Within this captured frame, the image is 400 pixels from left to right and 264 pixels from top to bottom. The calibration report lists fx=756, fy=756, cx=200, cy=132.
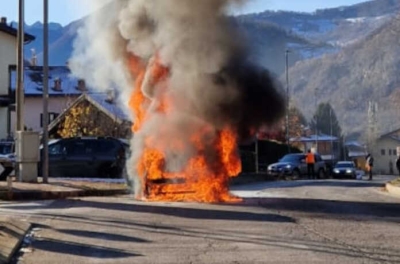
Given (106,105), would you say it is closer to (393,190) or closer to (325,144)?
(393,190)

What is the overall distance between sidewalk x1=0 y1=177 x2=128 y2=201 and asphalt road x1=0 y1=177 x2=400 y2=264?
1555 mm

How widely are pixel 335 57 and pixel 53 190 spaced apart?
142m

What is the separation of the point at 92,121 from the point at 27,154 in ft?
72.4

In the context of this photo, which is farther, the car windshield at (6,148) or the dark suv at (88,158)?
the car windshield at (6,148)

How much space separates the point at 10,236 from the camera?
1214 centimetres

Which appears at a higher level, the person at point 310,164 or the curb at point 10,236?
the person at point 310,164

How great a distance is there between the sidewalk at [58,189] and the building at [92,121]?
63.4 feet

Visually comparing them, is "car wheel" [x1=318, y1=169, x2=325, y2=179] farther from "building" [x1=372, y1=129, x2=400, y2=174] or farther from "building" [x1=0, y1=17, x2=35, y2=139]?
"building" [x1=372, y1=129, x2=400, y2=174]

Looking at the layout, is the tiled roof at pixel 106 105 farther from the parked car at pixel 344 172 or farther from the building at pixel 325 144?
the building at pixel 325 144

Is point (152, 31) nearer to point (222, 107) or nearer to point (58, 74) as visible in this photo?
point (222, 107)

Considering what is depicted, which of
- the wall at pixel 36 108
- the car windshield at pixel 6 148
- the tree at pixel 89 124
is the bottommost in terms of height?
the car windshield at pixel 6 148

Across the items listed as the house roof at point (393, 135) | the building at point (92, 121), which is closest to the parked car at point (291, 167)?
the building at point (92, 121)

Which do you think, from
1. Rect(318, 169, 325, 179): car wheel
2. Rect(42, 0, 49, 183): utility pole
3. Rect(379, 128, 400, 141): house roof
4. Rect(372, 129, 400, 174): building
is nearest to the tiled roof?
Rect(318, 169, 325, 179): car wheel

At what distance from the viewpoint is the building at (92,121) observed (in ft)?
150
